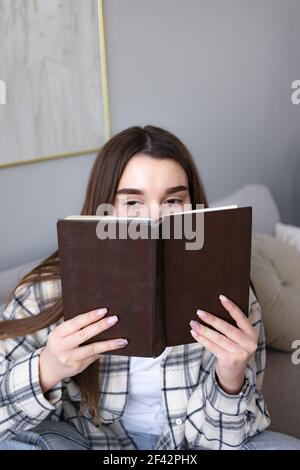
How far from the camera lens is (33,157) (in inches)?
64.8

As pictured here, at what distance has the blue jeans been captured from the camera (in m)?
1.00

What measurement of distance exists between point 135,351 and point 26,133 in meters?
0.90

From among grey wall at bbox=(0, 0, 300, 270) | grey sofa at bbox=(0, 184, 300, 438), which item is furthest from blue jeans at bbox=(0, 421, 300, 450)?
grey wall at bbox=(0, 0, 300, 270)

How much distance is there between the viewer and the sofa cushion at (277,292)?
1812 millimetres

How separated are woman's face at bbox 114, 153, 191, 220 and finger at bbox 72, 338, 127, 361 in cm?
27

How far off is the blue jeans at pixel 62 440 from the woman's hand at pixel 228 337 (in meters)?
0.19

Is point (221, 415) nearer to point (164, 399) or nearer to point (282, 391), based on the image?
point (164, 399)

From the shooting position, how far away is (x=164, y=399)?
3.70 feet

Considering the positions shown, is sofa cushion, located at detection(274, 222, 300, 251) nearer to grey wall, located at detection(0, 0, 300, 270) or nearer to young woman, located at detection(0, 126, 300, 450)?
grey wall, located at detection(0, 0, 300, 270)

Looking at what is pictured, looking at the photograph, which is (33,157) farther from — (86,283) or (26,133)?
(86,283)

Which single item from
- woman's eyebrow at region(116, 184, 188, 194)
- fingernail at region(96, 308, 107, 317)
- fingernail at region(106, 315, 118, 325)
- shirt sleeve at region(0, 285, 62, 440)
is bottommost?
shirt sleeve at region(0, 285, 62, 440)

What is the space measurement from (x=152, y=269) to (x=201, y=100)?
1.61 metres

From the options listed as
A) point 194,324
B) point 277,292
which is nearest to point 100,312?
point 194,324

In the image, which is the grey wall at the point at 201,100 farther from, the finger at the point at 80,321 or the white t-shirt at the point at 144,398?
the finger at the point at 80,321
